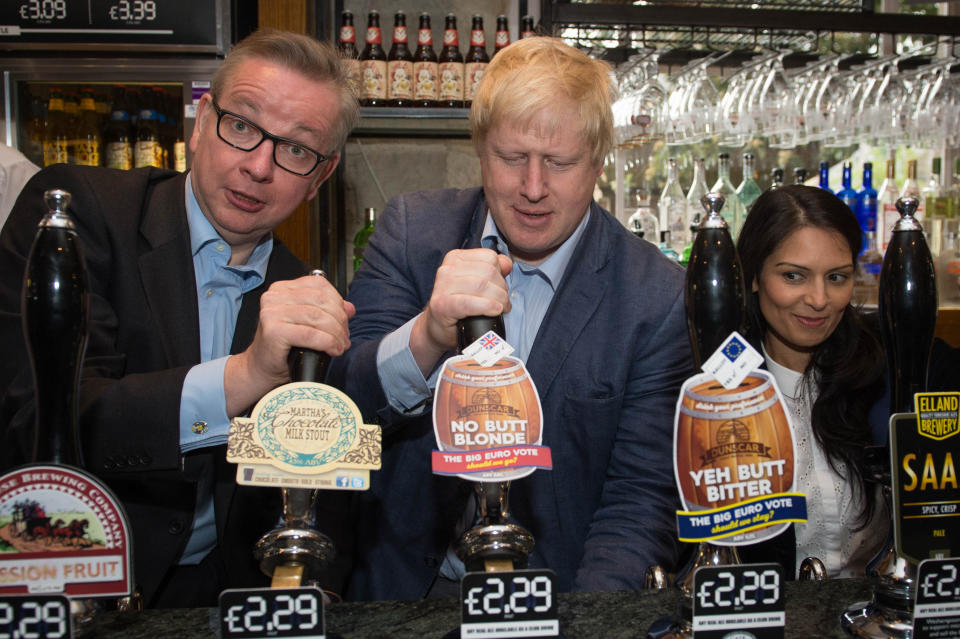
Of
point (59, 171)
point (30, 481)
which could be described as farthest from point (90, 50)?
point (30, 481)

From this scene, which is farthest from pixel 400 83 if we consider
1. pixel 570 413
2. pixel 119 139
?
pixel 570 413

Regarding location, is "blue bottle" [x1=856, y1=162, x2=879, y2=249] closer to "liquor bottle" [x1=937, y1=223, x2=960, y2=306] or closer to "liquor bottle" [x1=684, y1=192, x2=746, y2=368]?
"liquor bottle" [x1=937, y1=223, x2=960, y2=306]

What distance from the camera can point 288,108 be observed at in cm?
134

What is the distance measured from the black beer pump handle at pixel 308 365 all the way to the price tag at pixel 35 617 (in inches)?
9.4

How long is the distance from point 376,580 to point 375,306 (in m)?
0.43

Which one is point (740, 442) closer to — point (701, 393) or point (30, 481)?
point (701, 393)

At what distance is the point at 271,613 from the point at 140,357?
0.74 meters

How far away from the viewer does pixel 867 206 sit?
10.1 ft

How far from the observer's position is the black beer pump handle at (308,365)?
0.70 metres

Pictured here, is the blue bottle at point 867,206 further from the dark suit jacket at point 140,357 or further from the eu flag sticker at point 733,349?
the eu flag sticker at point 733,349

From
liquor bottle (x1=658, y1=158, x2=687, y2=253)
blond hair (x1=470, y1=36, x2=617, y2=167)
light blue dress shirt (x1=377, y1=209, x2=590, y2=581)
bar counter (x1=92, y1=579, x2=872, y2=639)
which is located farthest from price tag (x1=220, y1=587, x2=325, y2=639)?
liquor bottle (x1=658, y1=158, x2=687, y2=253)

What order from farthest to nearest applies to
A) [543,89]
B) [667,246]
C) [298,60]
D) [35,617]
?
[667,246], [298,60], [543,89], [35,617]

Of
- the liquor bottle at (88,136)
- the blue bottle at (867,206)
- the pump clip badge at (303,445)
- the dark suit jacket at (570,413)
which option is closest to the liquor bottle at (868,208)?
the blue bottle at (867,206)

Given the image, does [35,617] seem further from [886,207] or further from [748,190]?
[886,207]
